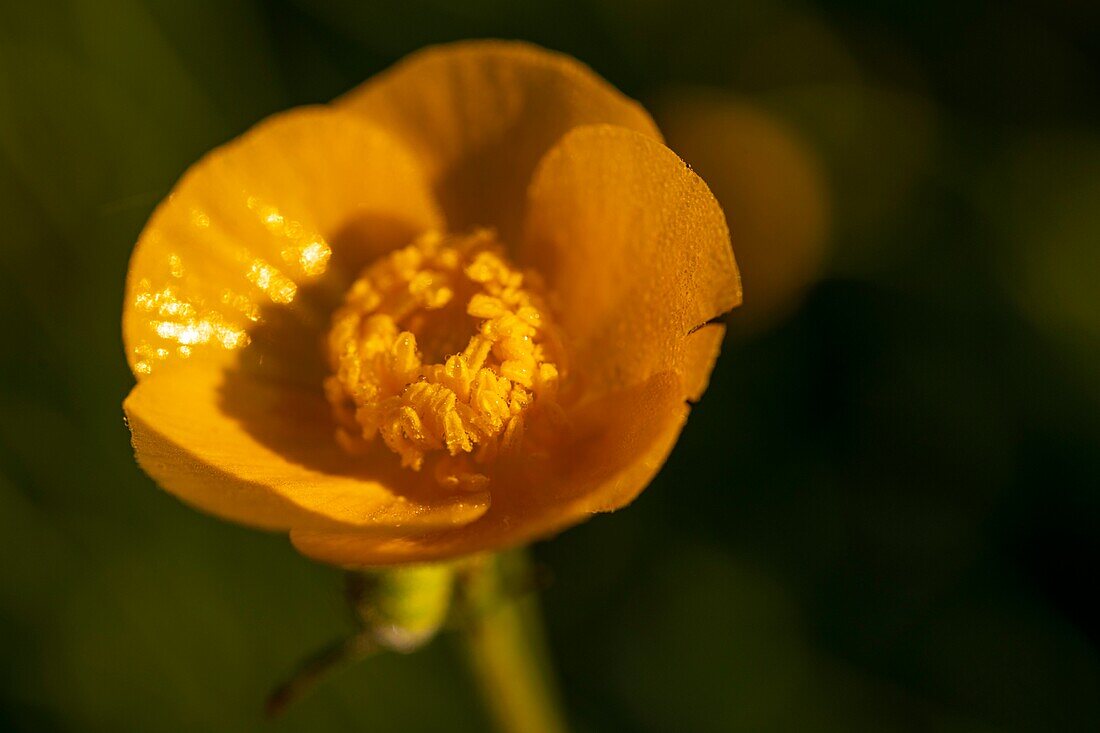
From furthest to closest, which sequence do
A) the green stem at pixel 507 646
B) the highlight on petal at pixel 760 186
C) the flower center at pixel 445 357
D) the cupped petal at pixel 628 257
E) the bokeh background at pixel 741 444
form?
the highlight on petal at pixel 760 186 → the bokeh background at pixel 741 444 → the green stem at pixel 507 646 → the flower center at pixel 445 357 → the cupped petal at pixel 628 257

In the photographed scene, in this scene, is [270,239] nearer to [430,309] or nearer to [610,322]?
[430,309]

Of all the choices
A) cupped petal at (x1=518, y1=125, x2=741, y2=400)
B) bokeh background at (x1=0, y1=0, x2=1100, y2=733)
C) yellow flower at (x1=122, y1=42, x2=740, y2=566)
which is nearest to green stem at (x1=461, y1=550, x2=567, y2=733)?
yellow flower at (x1=122, y1=42, x2=740, y2=566)

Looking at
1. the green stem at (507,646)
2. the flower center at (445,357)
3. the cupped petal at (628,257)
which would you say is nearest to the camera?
the cupped petal at (628,257)

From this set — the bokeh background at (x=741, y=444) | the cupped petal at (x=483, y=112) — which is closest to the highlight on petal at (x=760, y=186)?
the bokeh background at (x=741, y=444)

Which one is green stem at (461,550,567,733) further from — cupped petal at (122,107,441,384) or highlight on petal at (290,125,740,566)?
cupped petal at (122,107,441,384)

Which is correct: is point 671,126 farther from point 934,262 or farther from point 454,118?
point 454,118

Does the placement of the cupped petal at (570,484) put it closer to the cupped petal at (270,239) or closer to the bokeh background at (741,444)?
the cupped petal at (270,239)


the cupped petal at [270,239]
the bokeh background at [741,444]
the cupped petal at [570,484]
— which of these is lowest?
the bokeh background at [741,444]
